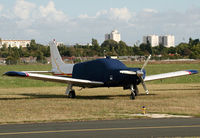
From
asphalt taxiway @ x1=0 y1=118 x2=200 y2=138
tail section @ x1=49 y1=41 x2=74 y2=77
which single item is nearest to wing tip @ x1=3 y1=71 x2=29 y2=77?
tail section @ x1=49 y1=41 x2=74 y2=77

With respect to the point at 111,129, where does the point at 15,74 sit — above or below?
above

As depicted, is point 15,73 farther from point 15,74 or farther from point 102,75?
point 102,75

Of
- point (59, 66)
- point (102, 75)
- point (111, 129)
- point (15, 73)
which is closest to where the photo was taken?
point (111, 129)

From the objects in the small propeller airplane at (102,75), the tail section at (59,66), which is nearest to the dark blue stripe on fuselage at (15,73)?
the small propeller airplane at (102,75)

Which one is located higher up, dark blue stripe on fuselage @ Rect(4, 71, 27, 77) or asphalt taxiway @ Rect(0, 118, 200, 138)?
dark blue stripe on fuselage @ Rect(4, 71, 27, 77)

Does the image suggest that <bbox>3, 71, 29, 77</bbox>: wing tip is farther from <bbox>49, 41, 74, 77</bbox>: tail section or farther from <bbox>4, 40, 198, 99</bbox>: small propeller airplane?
<bbox>49, 41, 74, 77</bbox>: tail section

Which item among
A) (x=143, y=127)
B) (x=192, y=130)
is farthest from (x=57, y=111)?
(x=192, y=130)

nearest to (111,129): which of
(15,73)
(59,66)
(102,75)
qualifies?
(15,73)

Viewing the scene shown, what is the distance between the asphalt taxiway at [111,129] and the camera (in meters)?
12.3

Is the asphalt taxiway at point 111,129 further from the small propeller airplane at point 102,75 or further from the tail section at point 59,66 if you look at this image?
the tail section at point 59,66

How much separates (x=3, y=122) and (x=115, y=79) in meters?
9.86

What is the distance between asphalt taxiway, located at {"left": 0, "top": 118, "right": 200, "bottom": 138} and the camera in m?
12.3

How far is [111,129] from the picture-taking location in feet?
43.8

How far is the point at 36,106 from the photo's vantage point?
20.9 meters
